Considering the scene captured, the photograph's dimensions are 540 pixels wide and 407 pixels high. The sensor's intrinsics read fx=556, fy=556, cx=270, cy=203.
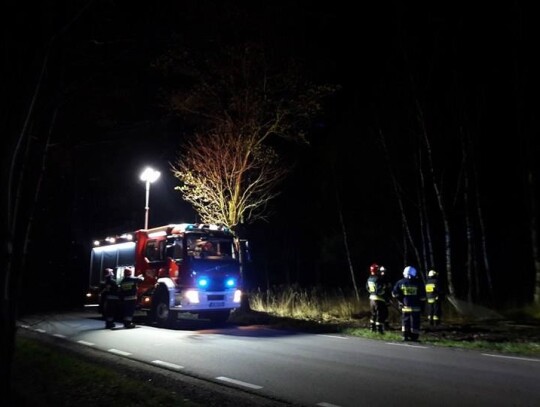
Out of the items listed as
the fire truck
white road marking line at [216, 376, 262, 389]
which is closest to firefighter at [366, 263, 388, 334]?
the fire truck

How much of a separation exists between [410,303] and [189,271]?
6.38 meters

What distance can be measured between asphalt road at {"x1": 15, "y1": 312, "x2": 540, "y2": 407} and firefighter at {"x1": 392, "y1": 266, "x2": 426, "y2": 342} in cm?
70

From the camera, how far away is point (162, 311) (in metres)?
16.9

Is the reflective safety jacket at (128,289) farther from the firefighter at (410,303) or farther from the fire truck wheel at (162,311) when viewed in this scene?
the firefighter at (410,303)

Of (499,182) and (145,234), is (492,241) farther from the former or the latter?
(145,234)

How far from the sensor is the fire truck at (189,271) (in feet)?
52.4

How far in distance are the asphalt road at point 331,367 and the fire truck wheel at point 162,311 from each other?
5.23ft

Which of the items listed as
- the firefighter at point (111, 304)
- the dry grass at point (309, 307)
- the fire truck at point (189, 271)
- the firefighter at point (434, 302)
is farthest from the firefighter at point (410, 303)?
the firefighter at point (111, 304)

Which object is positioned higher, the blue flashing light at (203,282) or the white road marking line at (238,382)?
the blue flashing light at (203,282)

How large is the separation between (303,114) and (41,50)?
13.3 m

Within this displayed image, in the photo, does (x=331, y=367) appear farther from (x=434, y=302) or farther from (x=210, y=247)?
(x=210, y=247)

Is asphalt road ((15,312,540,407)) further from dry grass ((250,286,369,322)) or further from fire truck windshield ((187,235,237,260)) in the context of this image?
dry grass ((250,286,369,322))

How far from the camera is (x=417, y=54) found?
2092cm

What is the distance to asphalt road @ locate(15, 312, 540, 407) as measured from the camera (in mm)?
7352
